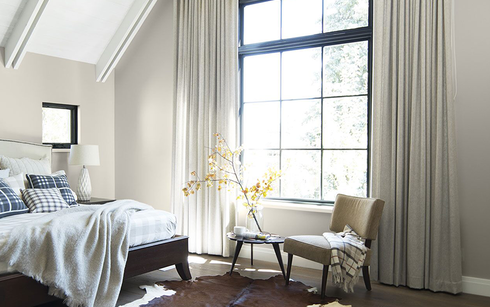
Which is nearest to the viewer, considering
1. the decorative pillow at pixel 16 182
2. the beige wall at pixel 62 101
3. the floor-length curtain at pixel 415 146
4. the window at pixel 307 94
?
the floor-length curtain at pixel 415 146

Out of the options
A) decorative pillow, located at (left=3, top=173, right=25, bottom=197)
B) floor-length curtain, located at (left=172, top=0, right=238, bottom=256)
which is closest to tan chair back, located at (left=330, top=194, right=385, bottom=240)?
floor-length curtain, located at (left=172, top=0, right=238, bottom=256)

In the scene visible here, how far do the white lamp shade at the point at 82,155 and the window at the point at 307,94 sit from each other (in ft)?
5.93

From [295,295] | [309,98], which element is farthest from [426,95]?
[295,295]

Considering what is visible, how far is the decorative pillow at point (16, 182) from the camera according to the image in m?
3.87

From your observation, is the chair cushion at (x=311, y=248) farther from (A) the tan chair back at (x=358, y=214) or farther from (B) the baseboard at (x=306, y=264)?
(B) the baseboard at (x=306, y=264)

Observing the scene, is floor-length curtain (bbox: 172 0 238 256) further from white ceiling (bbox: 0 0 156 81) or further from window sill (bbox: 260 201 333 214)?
white ceiling (bbox: 0 0 156 81)

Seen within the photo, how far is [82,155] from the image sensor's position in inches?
193

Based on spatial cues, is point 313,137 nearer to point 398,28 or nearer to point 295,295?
point 398,28

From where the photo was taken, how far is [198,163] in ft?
16.1

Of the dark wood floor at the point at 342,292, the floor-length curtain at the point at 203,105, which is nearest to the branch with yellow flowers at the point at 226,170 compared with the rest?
the floor-length curtain at the point at 203,105

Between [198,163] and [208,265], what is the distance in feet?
3.88

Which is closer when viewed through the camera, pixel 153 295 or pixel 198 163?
pixel 153 295

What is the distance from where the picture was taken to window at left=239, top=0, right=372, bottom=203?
424cm

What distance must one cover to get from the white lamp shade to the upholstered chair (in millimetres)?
2613
